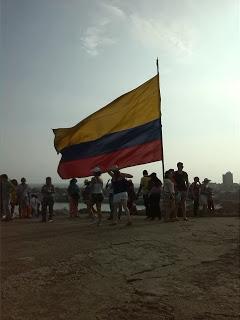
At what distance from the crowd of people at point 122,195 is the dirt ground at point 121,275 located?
1.76m

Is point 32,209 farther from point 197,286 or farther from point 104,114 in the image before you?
point 197,286

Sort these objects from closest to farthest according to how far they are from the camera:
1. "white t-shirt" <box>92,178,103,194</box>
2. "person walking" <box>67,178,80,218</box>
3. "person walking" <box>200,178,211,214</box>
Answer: "white t-shirt" <box>92,178,103,194</box>
"person walking" <box>67,178,80,218</box>
"person walking" <box>200,178,211,214</box>

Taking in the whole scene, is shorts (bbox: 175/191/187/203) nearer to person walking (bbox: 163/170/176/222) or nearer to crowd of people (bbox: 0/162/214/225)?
crowd of people (bbox: 0/162/214/225)

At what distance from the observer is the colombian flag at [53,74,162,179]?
1430 centimetres

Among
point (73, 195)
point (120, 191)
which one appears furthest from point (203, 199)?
point (120, 191)

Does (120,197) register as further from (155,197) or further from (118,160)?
(155,197)

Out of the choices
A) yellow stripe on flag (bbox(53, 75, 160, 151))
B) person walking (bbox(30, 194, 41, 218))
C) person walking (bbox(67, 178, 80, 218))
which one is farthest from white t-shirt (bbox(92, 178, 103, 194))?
person walking (bbox(30, 194, 41, 218))

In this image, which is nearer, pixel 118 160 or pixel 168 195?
pixel 168 195

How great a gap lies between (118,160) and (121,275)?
6.46 m

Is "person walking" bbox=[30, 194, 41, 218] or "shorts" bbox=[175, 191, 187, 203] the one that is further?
"person walking" bbox=[30, 194, 41, 218]

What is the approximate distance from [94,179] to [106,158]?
34.0 inches

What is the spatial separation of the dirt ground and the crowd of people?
176cm

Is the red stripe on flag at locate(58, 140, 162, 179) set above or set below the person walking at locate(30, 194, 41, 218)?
above

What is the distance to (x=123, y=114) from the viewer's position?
48.5ft
